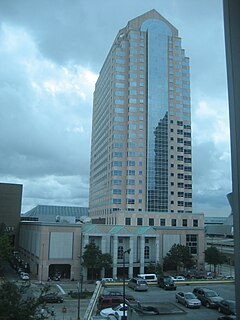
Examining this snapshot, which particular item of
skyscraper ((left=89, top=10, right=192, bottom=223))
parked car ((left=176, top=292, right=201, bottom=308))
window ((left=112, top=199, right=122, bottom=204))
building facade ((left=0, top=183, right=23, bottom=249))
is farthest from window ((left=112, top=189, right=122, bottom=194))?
parked car ((left=176, top=292, right=201, bottom=308))

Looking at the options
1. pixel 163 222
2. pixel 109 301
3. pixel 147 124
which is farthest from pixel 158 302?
pixel 147 124

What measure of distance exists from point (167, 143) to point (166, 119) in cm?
157

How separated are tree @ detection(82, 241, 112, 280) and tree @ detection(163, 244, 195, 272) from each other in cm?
272

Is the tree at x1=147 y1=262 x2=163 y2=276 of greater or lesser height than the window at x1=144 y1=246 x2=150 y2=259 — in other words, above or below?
below

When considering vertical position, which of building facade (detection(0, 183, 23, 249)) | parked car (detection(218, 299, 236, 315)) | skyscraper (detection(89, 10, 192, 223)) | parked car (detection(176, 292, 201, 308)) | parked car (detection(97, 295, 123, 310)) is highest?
skyscraper (detection(89, 10, 192, 223))

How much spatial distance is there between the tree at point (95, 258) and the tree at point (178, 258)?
272 cm

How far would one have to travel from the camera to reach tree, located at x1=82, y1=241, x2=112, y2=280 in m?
13.0

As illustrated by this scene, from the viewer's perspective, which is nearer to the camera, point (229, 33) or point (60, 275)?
point (229, 33)

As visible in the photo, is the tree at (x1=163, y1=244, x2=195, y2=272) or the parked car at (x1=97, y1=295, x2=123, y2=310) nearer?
the parked car at (x1=97, y1=295, x2=123, y2=310)

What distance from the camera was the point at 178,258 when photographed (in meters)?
14.2

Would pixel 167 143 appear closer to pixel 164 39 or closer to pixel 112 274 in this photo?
pixel 164 39

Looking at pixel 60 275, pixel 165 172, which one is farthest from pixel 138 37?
pixel 60 275

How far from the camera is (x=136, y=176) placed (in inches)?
817

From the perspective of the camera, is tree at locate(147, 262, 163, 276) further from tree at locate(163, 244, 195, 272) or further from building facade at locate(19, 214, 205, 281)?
tree at locate(163, 244, 195, 272)
